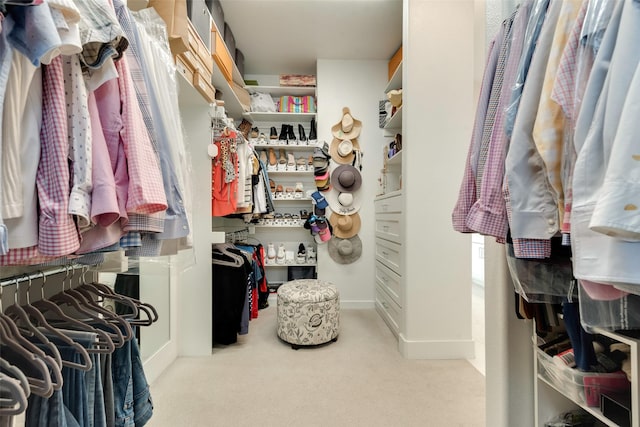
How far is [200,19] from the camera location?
191 centimetres

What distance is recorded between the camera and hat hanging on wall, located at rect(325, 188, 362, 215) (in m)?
3.27

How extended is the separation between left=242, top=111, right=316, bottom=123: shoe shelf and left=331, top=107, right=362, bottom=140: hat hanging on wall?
0.32 meters

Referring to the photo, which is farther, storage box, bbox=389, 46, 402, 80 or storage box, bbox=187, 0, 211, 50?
storage box, bbox=389, 46, 402, 80

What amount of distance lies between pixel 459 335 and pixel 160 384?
6.21ft

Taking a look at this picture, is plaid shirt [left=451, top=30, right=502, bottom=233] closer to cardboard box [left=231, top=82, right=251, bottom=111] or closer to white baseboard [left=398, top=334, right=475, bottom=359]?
white baseboard [left=398, top=334, right=475, bottom=359]

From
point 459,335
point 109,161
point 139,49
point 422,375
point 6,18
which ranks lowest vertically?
point 422,375

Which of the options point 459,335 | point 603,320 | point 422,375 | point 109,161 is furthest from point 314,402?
point 109,161

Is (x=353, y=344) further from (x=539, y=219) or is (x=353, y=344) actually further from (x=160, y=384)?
(x=539, y=219)

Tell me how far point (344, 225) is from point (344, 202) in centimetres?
24

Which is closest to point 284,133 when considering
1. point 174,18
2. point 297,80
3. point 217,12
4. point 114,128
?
point 297,80

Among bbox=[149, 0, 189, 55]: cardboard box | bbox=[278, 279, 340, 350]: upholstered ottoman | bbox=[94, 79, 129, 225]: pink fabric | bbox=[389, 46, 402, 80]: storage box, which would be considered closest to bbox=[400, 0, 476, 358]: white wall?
bbox=[278, 279, 340, 350]: upholstered ottoman

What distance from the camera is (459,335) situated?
7.00 feet

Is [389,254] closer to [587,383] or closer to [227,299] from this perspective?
[227,299]

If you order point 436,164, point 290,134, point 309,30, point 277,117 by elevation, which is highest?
point 309,30
